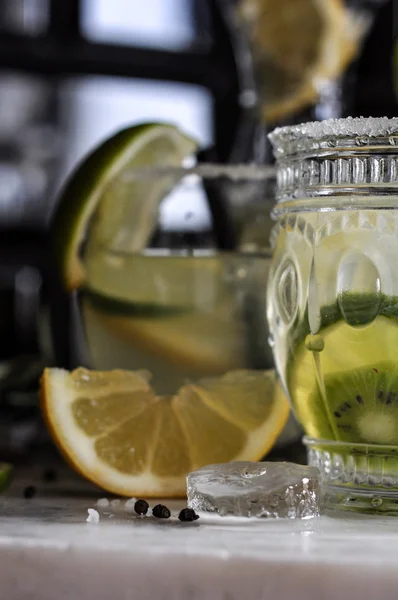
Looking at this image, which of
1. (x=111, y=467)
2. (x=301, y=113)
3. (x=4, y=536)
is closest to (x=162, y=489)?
(x=111, y=467)

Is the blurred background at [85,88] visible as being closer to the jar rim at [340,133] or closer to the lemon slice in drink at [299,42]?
the lemon slice in drink at [299,42]

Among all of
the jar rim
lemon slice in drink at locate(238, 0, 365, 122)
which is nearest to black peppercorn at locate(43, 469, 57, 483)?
the jar rim

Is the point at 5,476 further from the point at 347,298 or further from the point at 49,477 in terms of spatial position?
the point at 347,298

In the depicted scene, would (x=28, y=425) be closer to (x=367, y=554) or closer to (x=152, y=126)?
(x=152, y=126)

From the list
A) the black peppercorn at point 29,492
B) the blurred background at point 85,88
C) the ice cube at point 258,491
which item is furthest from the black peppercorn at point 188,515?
the blurred background at point 85,88

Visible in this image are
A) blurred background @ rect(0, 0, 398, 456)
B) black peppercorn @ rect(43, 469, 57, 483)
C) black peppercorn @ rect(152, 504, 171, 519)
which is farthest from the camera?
blurred background @ rect(0, 0, 398, 456)

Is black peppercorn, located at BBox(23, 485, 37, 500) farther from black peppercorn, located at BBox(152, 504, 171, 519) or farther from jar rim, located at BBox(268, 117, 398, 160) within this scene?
jar rim, located at BBox(268, 117, 398, 160)
